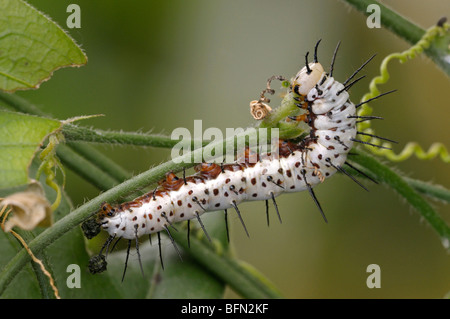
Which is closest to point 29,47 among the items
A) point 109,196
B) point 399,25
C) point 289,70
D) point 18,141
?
point 18,141

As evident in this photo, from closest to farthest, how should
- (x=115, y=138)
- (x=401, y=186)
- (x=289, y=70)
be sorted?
(x=115, y=138) → (x=401, y=186) → (x=289, y=70)

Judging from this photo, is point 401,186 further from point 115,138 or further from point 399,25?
point 115,138

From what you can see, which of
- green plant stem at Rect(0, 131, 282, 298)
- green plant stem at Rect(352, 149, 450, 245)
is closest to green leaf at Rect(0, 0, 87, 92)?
green plant stem at Rect(0, 131, 282, 298)

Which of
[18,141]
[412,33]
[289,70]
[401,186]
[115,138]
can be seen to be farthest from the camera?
[289,70]

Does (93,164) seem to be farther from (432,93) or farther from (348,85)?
(432,93)

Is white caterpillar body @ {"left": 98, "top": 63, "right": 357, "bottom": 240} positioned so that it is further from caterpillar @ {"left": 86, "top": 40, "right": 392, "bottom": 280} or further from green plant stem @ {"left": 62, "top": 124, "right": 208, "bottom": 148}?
green plant stem @ {"left": 62, "top": 124, "right": 208, "bottom": 148}

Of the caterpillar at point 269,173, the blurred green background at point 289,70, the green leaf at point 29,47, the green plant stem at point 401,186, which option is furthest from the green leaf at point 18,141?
the blurred green background at point 289,70

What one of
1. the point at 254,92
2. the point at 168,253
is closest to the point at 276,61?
the point at 254,92
